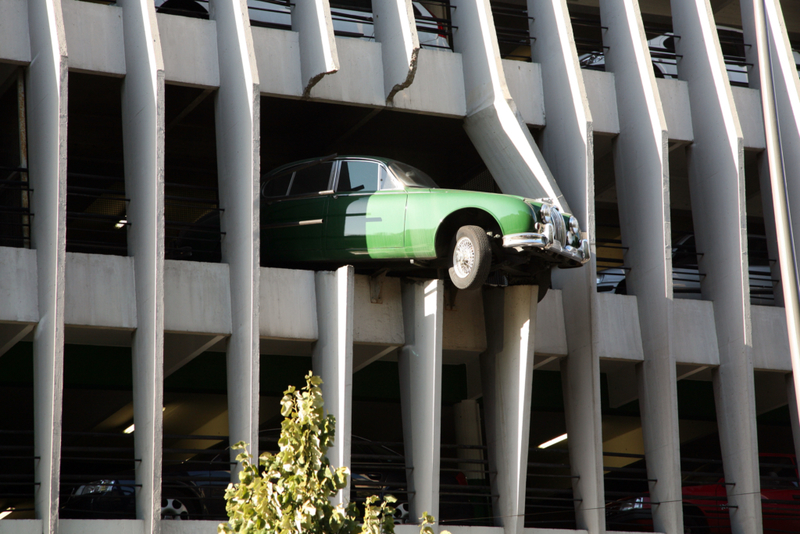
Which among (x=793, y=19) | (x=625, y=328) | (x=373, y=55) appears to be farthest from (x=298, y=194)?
(x=793, y=19)

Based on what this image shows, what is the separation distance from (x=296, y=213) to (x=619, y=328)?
4979 mm

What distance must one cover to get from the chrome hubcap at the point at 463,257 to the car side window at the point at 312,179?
2042mm

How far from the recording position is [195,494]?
12117 mm

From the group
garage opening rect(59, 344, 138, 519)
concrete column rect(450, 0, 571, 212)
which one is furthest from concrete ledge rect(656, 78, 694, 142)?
garage opening rect(59, 344, 138, 519)

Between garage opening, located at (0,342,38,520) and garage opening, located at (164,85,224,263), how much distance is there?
2606mm

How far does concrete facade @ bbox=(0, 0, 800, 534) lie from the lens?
1195 centimetres

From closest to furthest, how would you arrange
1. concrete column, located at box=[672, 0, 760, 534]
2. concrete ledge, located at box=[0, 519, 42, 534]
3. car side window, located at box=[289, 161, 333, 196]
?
concrete ledge, located at box=[0, 519, 42, 534] → car side window, located at box=[289, 161, 333, 196] → concrete column, located at box=[672, 0, 760, 534]

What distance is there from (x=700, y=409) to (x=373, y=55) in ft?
29.9

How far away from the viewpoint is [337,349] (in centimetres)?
1264

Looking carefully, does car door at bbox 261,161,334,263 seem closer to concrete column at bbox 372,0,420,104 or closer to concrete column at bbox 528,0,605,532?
concrete column at bbox 372,0,420,104

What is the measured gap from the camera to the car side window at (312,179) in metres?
13.0

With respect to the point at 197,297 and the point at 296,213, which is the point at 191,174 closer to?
the point at 296,213

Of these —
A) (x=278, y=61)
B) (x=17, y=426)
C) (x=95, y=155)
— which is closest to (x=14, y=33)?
(x=278, y=61)

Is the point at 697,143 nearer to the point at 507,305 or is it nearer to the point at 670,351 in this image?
the point at 670,351
